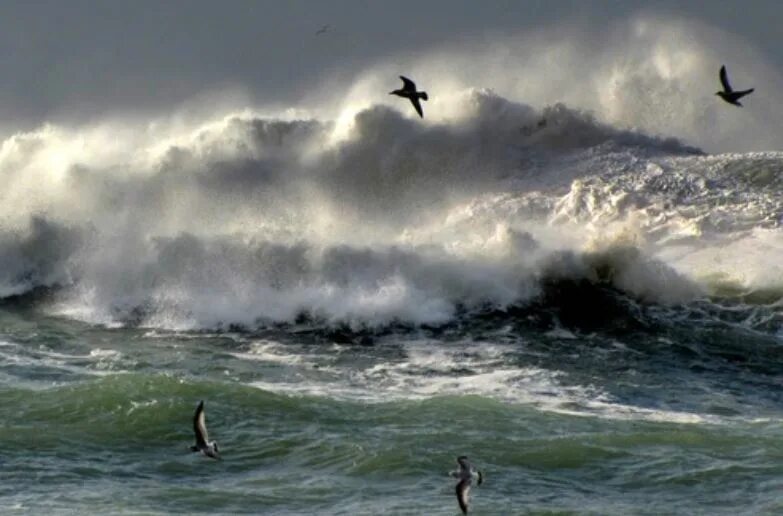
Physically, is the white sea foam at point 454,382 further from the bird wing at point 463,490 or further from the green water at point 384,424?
the bird wing at point 463,490

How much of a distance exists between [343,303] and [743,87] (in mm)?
21461

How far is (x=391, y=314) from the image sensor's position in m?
32.1

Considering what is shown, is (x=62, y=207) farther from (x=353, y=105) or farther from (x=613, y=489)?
(x=613, y=489)

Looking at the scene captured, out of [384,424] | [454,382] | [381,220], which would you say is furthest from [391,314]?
[384,424]

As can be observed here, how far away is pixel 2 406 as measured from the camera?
25.5m

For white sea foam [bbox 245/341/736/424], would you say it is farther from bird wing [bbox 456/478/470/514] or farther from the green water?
bird wing [bbox 456/478/470/514]

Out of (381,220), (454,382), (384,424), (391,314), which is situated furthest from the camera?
(381,220)

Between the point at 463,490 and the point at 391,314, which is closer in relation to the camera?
Result: the point at 463,490

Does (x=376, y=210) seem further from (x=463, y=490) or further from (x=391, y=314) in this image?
(x=463, y=490)

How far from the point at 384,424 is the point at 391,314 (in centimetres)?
762

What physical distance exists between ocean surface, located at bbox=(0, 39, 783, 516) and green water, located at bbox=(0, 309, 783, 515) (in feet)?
A: 0.20

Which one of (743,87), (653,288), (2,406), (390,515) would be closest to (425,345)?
(653,288)

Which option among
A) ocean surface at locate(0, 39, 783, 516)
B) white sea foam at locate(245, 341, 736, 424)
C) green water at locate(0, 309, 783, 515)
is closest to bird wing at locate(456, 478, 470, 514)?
green water at locate(0, 309, 783, 515)

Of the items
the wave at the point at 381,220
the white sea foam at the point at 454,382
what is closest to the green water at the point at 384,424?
the white sea foam at the point at 454,382
